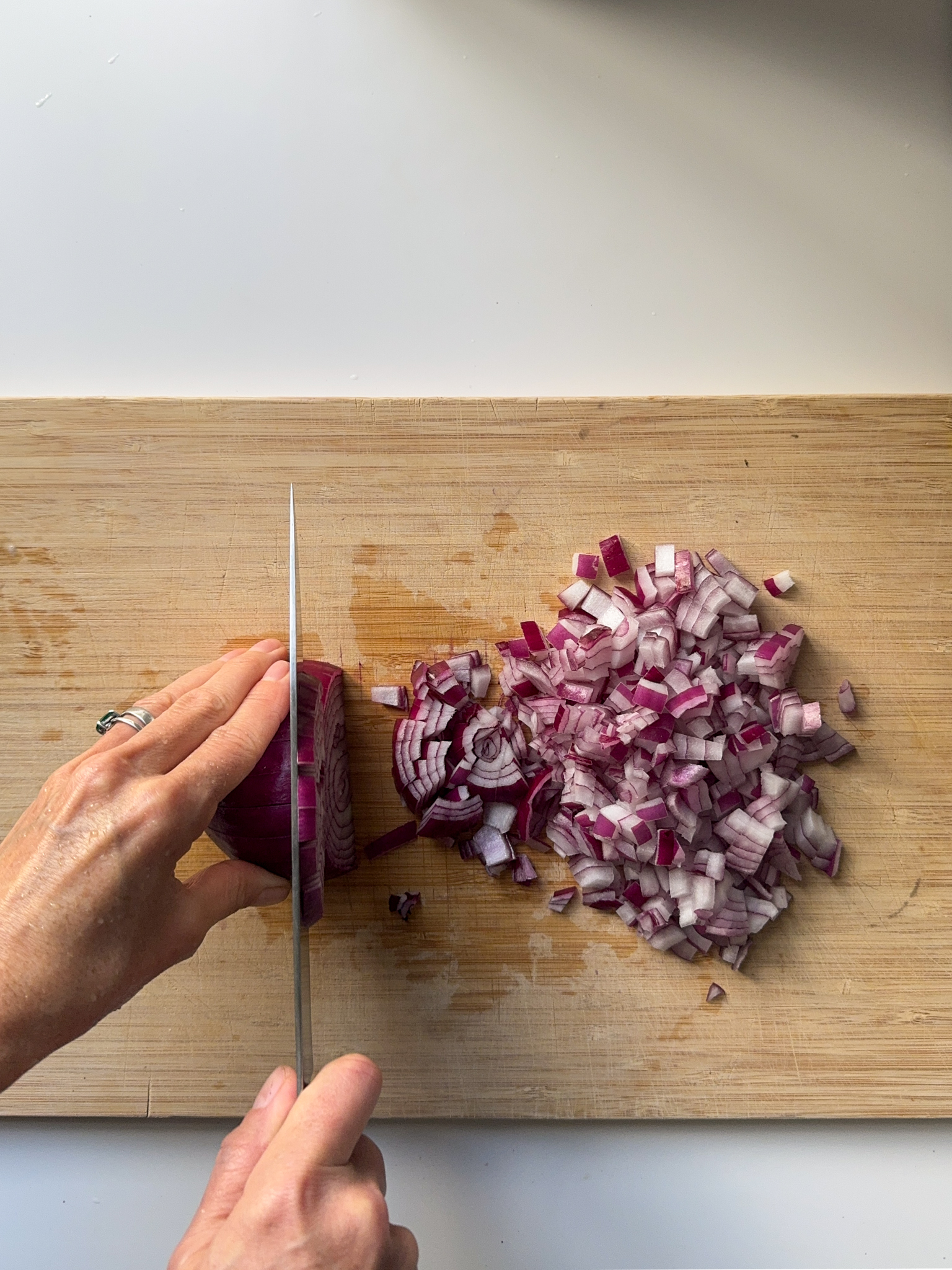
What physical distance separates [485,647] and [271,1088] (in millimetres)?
794

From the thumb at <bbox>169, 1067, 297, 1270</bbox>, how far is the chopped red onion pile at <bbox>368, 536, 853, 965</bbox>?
0.52m

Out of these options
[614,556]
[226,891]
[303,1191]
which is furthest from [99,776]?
[614,556]

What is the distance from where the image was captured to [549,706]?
152 cm

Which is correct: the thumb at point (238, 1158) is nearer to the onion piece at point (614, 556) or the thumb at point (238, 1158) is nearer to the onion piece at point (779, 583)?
the onion piece at point (614, 556)

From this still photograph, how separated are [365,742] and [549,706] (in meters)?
0.35

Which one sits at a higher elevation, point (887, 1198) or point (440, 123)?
point (440, 123)

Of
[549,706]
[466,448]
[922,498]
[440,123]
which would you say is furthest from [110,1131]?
[440,123]

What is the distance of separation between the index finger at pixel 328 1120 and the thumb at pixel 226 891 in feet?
1.12

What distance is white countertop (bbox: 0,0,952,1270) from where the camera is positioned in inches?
64.4

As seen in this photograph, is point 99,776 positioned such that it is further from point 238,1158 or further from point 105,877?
point 238,1158

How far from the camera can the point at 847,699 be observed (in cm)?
154

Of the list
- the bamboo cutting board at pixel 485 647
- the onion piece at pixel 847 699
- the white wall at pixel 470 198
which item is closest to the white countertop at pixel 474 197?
the white wall at pixel 470 198

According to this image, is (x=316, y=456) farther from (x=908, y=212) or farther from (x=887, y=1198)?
(x=887, y=1198)

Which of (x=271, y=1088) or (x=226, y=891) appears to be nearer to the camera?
(x=271, y=1088)
